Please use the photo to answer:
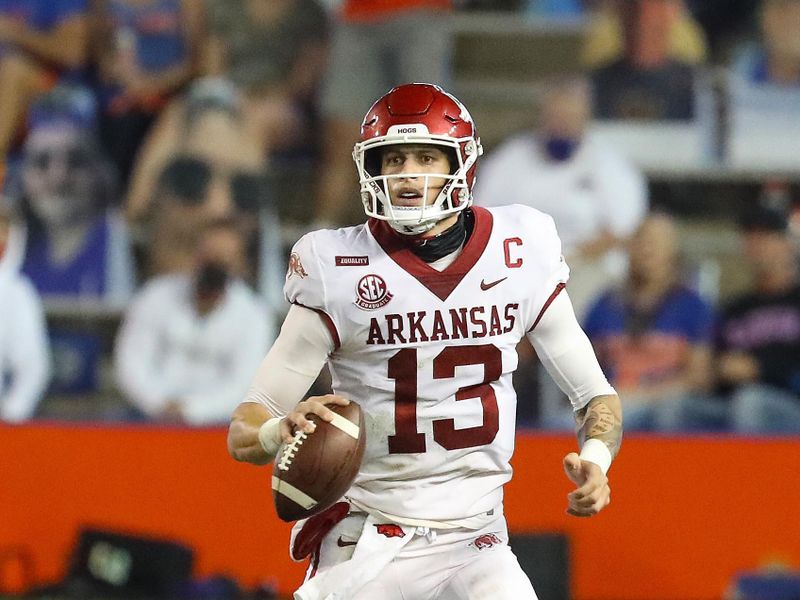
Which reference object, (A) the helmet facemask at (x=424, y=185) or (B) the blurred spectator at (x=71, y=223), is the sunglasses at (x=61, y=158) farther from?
(A) the helmet facemask at (x=424, y=185)

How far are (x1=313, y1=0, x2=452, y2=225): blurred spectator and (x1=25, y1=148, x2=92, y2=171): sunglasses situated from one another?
44.4 inches

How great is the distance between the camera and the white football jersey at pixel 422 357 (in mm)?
3123

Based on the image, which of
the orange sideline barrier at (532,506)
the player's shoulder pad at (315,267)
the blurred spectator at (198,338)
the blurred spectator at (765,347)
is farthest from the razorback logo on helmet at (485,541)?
the blurred spectator at (198,338)

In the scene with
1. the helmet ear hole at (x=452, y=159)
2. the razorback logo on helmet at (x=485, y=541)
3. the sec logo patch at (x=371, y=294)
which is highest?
the helmet ear hole at (x=452, y=159)

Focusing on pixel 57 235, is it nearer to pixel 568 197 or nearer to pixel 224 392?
pixel 224 392

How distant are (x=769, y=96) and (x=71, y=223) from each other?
3265 millimetres

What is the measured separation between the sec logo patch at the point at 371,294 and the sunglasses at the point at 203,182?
132 inches

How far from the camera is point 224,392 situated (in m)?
6.13

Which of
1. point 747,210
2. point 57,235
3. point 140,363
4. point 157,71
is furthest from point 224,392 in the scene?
point 747,210

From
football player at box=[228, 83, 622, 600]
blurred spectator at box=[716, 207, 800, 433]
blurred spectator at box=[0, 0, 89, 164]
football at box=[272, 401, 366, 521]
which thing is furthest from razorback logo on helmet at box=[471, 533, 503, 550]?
blurred spectator at box=[0, 0, 89, 164]

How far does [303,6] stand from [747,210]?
7.41ft

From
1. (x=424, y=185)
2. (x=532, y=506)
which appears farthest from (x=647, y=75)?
(x=424, y=185)

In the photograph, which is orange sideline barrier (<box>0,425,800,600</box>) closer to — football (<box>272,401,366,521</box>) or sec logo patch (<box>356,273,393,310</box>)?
sec logo patch (<box>356,273,393,310</box>)

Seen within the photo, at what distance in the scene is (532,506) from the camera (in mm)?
5684
